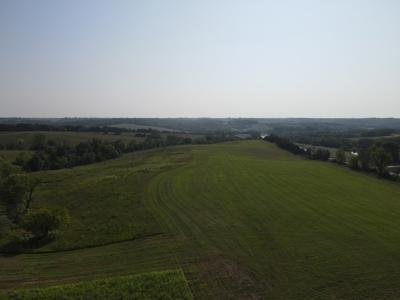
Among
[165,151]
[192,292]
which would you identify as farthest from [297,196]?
[165,151]

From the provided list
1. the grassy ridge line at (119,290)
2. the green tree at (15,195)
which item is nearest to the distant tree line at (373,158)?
the grassy ridge line at (119,290)

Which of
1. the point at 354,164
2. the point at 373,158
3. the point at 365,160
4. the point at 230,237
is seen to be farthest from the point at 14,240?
the point at 365,160

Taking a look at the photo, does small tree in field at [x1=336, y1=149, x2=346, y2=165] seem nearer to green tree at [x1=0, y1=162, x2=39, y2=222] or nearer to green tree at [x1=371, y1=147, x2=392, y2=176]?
green tree at [x1=371, y1=147, x2=392, y2=176]

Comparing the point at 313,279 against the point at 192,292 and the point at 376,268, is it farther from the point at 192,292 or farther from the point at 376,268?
the point at 192,292

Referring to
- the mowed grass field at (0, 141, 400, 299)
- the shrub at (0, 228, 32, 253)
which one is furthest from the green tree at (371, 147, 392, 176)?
the shrub at (0, 228, 32, 253)

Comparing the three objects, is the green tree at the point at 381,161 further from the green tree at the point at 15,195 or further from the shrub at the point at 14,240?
the shrub at the point at 14,240
